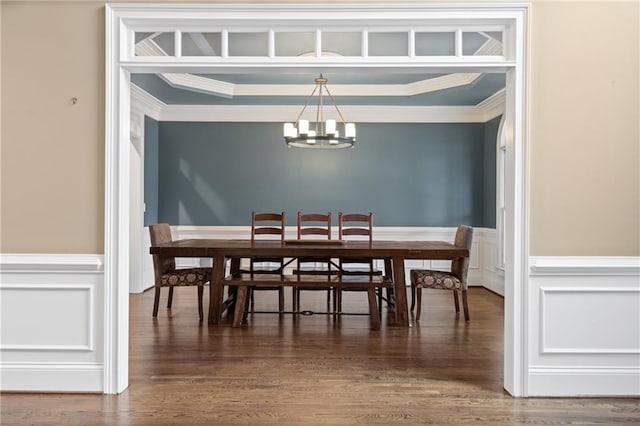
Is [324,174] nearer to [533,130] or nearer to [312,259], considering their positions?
[312,259]

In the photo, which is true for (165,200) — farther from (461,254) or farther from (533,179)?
(533,179)

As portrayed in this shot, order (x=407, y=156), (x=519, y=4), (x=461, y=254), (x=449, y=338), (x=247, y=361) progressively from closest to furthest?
(x=519, y=4)
(x=247, y=361)
(x=449, y=338)
(x=461, y=254)
(x=407, y=156)

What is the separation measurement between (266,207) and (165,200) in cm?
147

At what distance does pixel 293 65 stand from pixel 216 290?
8.25 feet

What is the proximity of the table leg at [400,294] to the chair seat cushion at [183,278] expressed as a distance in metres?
1.88

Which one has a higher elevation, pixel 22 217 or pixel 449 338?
pixel 22 217

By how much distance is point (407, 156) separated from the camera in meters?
6.92

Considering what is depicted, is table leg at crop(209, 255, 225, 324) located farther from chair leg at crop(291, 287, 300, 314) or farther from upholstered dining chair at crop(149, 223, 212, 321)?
chair leg at crop(291, 287, 300, 314)

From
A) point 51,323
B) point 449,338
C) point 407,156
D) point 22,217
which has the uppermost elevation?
point 407,156

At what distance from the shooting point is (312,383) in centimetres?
293

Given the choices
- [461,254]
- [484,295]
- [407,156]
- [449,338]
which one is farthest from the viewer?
[407,156]

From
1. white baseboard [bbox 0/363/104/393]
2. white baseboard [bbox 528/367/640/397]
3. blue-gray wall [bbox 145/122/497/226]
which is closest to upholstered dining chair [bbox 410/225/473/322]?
white baseboard [bbox 528/367/640/397]

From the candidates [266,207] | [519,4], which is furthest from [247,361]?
[266,207]

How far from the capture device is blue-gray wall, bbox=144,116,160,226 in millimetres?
6461
